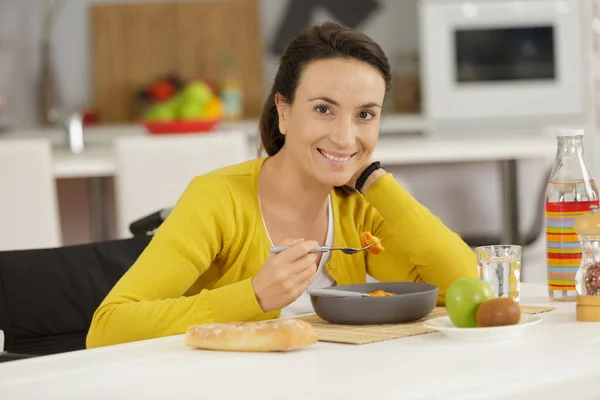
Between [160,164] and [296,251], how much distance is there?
1922mm

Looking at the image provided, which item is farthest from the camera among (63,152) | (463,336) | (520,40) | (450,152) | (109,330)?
(520,40)

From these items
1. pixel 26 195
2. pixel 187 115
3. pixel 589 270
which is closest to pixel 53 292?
pixel 589 270

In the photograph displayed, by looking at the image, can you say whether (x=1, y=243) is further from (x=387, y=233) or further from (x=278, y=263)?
(x=278, y=263)

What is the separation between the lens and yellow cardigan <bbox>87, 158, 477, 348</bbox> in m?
1.64

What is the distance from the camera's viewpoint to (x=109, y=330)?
169 cm

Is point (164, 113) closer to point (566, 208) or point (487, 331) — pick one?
point (566, 208)

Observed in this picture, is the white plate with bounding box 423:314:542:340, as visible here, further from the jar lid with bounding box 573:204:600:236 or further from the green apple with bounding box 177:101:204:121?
the green apple with bounding box 177:101:204:121

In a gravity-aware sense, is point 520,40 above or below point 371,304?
above

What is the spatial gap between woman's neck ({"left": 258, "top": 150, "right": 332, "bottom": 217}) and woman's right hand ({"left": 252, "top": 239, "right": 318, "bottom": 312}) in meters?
0.36

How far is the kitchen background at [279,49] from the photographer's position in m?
5.31

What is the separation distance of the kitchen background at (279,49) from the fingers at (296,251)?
372 centimetres

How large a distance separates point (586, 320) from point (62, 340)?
1.02 meters

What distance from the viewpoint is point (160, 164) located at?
341 cm

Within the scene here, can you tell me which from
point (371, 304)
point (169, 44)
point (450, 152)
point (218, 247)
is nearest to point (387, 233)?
point (218, 247)
